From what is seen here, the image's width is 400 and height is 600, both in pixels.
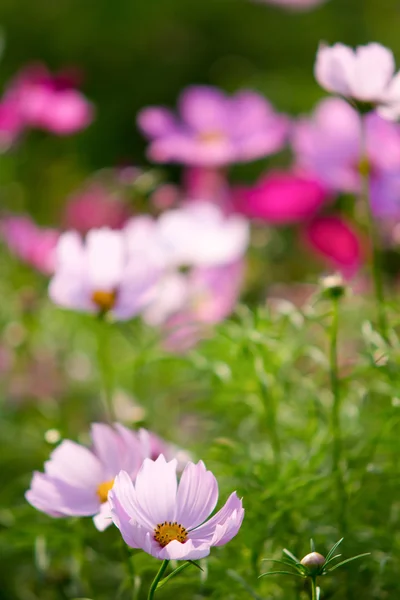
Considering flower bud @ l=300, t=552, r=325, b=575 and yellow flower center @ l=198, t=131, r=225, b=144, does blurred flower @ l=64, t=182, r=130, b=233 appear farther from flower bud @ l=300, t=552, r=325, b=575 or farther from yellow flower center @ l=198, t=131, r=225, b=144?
flower bud @ l=300, t=552, r=325, b=575

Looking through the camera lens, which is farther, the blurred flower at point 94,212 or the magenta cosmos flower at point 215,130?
the blurred flower at point 94,212

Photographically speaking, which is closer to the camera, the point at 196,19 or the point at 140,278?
the point at 140,278

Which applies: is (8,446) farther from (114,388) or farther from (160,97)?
(160,97)

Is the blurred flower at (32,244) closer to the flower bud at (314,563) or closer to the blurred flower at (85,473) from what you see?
the blurred flower at (85,473)

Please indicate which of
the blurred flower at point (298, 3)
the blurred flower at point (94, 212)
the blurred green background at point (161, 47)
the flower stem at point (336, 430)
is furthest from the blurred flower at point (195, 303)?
the blurred flower at point (298, 3)

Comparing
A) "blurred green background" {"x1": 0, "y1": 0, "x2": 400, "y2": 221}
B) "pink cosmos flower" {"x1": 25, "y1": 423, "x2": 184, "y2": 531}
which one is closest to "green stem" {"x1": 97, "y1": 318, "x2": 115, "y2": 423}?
"pink cosmos flower" {"x1": 25, "y1": 423, "x2": 184, "y2": 531}

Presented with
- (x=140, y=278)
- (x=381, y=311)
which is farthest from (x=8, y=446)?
(x=381, y=311)
